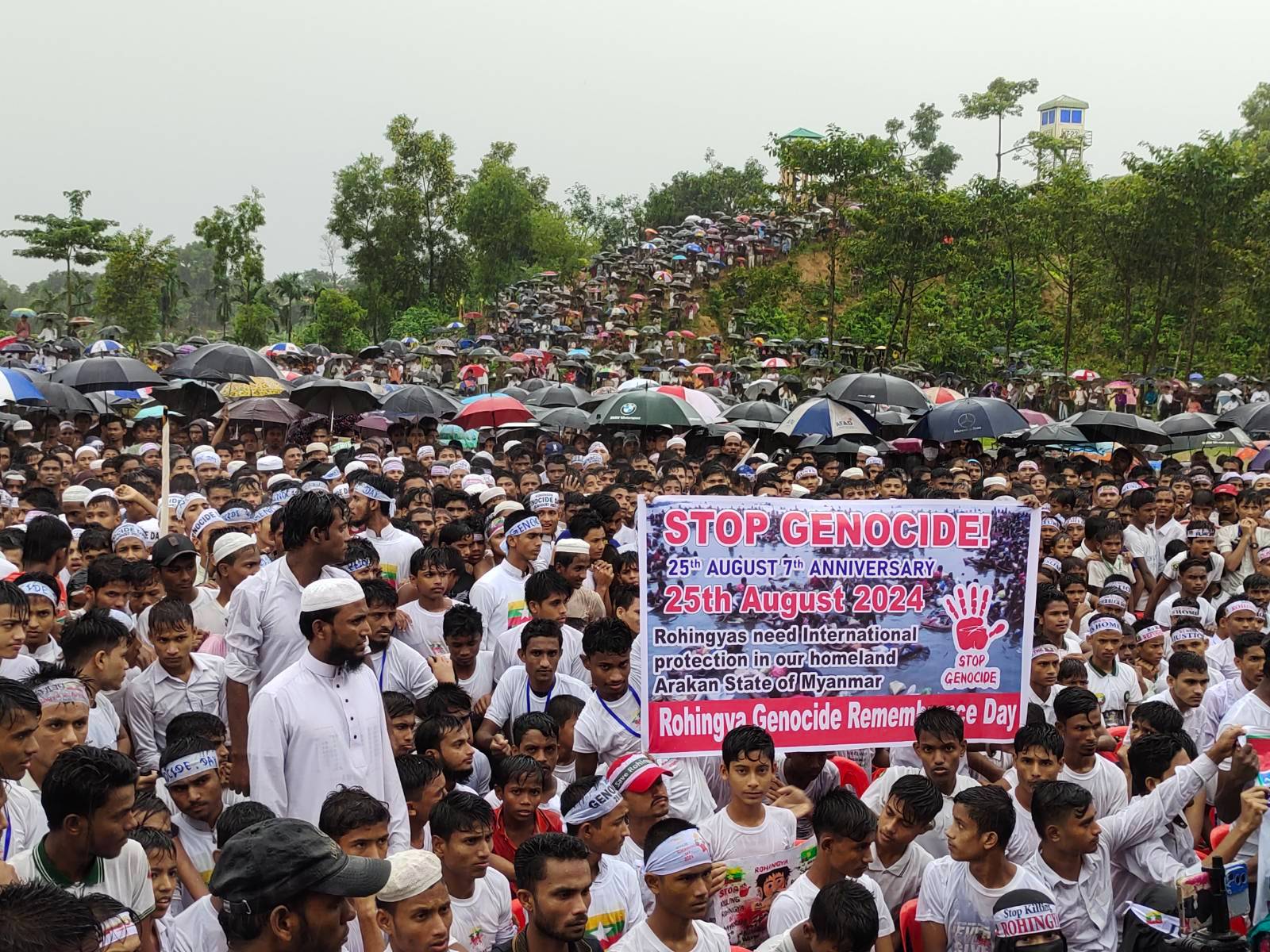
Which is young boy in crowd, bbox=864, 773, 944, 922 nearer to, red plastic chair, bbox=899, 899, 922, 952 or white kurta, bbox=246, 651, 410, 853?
red plastic chair, bbox=899, 899, 922, 952

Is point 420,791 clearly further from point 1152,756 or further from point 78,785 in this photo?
point 1152,756

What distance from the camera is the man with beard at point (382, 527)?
27.1 ft

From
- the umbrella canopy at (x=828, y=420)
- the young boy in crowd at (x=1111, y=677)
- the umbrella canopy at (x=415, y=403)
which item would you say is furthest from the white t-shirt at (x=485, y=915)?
the umbrella canopy at (x=415, y=403)

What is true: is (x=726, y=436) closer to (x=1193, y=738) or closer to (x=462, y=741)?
(x=1193, y=738)

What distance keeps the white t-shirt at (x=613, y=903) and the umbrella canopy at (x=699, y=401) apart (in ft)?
36.6

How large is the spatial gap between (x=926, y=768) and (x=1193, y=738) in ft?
6.84

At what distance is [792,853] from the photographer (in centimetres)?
522

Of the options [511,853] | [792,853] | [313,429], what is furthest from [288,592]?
[313,429]

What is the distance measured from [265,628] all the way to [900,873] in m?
2.76

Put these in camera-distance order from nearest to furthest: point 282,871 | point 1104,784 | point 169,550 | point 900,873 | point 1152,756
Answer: point 282,871 → point 900,873 → point 1152,756 → point 1104,784 → point 169,550

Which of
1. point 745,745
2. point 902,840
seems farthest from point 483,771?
point 902,840

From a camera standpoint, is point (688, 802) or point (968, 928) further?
point (688, 802)

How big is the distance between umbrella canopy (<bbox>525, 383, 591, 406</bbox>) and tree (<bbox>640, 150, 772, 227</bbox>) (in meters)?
48.5

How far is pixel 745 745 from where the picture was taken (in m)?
5.32
